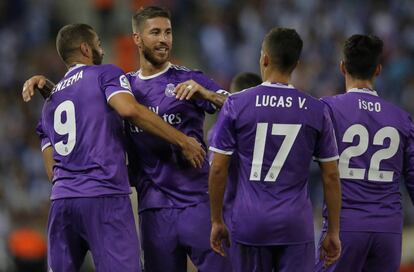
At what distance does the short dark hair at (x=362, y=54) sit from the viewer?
327 inches

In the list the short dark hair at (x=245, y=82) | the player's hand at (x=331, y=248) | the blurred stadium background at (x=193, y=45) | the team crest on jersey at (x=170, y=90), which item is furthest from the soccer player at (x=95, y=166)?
the blurred stadium background at (x=193, y=45)

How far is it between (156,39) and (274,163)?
54.7 inches

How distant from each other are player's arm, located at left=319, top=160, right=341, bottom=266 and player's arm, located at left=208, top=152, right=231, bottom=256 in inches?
27.1

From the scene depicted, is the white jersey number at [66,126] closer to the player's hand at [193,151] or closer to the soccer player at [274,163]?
the player's hand at [193,151]

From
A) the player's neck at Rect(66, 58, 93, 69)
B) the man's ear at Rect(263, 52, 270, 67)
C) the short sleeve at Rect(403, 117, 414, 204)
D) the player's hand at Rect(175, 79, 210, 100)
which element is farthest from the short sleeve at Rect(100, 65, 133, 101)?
the short sleeve at Rect(403, 117, 414, 204)

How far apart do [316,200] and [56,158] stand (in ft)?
22.5

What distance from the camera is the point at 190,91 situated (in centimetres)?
793

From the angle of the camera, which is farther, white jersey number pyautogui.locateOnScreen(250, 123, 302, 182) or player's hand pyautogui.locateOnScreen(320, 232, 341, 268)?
player's hand pyautogui.locateOnScreen(320, 232, 341, 268)

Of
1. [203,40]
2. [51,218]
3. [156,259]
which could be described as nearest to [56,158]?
[51,218]

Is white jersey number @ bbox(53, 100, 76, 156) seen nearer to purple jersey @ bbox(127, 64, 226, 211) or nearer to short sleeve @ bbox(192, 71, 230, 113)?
purple jersey @ bbox(127, 64, 226, 211)

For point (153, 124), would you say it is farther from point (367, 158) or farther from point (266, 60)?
point (367, 158)

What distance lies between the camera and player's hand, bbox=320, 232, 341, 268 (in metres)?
7.79

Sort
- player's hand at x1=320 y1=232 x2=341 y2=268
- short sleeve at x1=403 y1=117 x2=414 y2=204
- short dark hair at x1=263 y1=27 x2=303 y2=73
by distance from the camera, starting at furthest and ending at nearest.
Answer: short sleeve at x1=403 y1=117 x2=414 y2=204 < player's hand at x1=320 y1=232 x2=341 y2=268 < short dark hair at x1=263 y1=27 x2=303 y2=73

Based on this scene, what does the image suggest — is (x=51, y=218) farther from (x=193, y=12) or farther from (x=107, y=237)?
(x=193, y=12)
